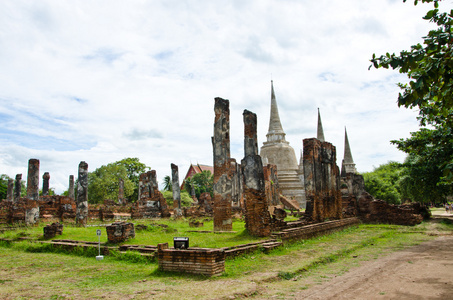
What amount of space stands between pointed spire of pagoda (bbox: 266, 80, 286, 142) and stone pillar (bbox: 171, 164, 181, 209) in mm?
27958

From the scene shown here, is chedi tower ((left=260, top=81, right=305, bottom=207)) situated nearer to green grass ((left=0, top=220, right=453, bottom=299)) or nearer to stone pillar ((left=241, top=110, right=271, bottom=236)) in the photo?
stone pillar ((left=241, top=110, right=271, bottom=236))

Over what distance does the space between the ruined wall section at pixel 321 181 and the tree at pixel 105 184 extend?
27.2m

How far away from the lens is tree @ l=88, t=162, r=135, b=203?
3847 cm

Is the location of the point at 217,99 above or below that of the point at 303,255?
above

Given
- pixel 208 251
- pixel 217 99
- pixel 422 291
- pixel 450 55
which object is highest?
pixel 217 99

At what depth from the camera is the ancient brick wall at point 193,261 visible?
6.12 metres

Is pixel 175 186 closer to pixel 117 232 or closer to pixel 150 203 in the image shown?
pixel 150 203

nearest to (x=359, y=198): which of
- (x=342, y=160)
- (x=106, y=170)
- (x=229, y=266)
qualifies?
(x=229, y=266)

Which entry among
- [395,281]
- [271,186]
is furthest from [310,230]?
[271,186]

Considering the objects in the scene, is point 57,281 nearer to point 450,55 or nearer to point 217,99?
point 450,55

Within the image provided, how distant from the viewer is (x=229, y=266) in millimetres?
6965

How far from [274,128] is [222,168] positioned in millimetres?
37683

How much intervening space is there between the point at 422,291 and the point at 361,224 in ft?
44.8

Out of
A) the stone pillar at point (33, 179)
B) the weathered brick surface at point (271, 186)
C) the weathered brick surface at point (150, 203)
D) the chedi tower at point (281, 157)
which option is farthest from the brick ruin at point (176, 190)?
the chedi tower at point (281, 157)
